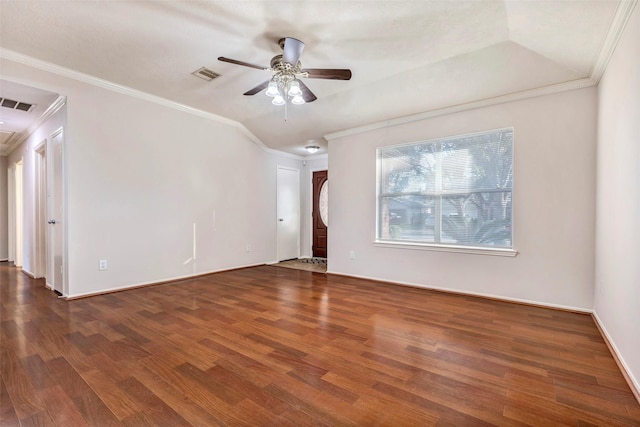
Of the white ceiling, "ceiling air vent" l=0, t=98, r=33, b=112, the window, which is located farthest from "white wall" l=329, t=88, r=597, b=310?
"ceiling air vent" l=0, t=98, r=33, b=112

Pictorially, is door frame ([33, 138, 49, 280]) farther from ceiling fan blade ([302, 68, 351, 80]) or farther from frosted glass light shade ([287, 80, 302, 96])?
ceiling fan blade ([302, 68, 351, 80])

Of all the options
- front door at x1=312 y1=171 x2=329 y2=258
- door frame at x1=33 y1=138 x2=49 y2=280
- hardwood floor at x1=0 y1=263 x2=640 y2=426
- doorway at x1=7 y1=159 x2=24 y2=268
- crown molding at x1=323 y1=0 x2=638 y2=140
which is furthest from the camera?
front door at x1=312 y1=171 x2=329 y2=258

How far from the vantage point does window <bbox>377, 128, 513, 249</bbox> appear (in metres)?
3.70

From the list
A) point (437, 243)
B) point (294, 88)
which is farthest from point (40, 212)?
point (437, 243)

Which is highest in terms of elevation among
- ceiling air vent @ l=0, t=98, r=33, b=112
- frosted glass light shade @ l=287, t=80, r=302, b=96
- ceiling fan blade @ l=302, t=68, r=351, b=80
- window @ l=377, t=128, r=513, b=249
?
ceiling air vent @ l=0, t=98, r=33, b=112

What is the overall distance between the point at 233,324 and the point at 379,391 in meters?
1.61

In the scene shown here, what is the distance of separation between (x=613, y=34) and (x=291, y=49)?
2.57 m

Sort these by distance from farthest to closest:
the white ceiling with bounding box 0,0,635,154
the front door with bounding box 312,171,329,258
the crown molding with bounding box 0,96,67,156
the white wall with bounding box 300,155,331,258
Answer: the white wall with bounding box 300,155,331,258
the front door with bounding box 312,171,329,258
the crown molding with bounding box 0,96,67,156
the white ceiling with bounding box 0,0,635,154

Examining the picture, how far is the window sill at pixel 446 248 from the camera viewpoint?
3.62m

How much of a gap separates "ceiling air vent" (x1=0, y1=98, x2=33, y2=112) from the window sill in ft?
17.2

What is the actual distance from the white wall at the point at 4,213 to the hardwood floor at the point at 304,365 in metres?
4.56

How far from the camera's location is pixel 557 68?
3.05 metres

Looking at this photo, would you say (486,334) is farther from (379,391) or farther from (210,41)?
(210,41)

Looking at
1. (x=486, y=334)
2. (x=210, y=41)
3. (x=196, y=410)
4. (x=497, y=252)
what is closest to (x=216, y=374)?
(x=196, y=410)
